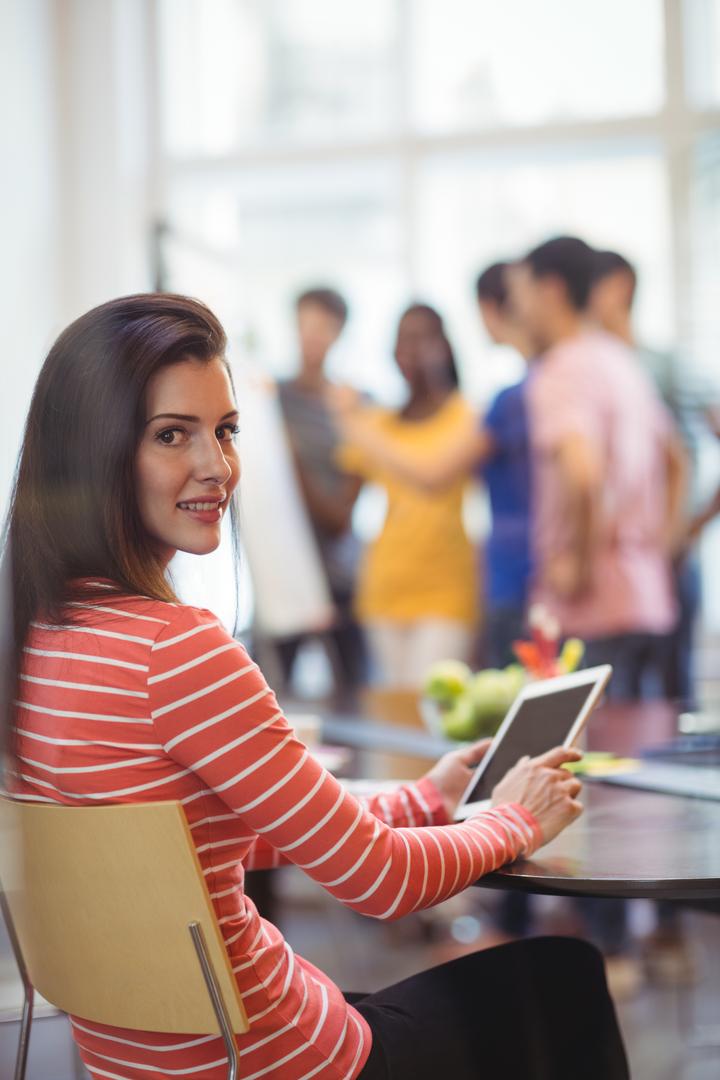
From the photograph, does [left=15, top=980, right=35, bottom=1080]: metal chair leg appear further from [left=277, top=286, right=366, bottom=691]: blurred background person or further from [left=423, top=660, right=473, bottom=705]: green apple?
[left=277, top=286, right=366, bottom=691]: blurred background person

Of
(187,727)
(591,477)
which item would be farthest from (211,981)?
(591,477)

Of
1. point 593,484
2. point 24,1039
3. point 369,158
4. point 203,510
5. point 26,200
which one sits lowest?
point 24,1039

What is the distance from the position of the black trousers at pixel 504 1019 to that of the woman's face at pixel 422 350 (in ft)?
8.23

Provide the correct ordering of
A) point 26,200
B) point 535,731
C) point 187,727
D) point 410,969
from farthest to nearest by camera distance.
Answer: point 26,200 < point 410,969 < point 535,731 < point 187,727

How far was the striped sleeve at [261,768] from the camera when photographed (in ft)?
3.53

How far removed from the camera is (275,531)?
391 centimetres

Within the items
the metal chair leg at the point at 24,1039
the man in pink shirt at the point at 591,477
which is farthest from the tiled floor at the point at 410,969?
Answer: the man in pink shirt at the point at 591,477

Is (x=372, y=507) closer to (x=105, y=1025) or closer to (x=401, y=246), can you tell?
(x=401, y=246)

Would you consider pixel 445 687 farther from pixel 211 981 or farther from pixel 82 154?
pixel 82 154

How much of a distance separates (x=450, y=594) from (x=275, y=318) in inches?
74.8

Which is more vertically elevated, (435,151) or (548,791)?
(435,151)

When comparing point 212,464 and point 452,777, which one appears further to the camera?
point 452,777

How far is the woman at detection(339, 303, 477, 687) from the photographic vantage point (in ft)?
12.2

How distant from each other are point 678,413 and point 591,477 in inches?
33.5
